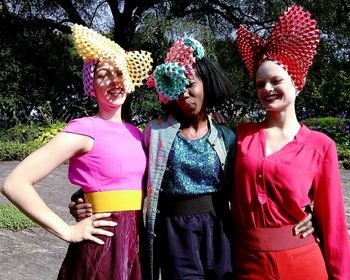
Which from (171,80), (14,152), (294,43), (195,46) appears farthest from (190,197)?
(14,152)

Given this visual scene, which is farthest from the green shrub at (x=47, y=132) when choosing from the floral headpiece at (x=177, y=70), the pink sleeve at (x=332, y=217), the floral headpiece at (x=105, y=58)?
the pink sleeve at (x=332, y=217)

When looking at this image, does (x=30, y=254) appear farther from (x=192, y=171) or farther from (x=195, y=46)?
(x=195, y=46)

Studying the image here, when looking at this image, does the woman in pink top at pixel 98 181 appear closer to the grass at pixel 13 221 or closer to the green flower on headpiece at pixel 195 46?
the green flower on headpiece at pixel 195 46

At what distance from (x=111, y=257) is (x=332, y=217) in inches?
34.5

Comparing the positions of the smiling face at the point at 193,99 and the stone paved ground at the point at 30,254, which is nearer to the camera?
the smiling face at the point at 193,99

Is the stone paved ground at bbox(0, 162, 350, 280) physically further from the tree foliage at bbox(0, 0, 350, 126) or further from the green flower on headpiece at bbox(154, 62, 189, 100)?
the tree foliage at bbox(0, 0, 350, 126)

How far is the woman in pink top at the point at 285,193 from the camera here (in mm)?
2018

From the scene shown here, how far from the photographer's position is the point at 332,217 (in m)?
2.05

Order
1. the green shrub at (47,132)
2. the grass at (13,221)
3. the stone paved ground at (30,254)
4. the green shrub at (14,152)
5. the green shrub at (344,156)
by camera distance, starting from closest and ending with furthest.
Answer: the stone paved ground at (30,254)
the grass at (13,221)
the green shrub at (344,156)
the green shrub at (14,152)
the green shrub at (47,132)

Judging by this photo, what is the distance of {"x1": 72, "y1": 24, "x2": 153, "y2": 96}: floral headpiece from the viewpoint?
2152 mm

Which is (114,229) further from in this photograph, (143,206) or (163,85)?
(163,85)

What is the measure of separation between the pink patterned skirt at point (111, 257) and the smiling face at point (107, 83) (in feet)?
1.53

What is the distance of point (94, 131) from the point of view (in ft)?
6.75

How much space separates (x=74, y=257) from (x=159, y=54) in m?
10.3
